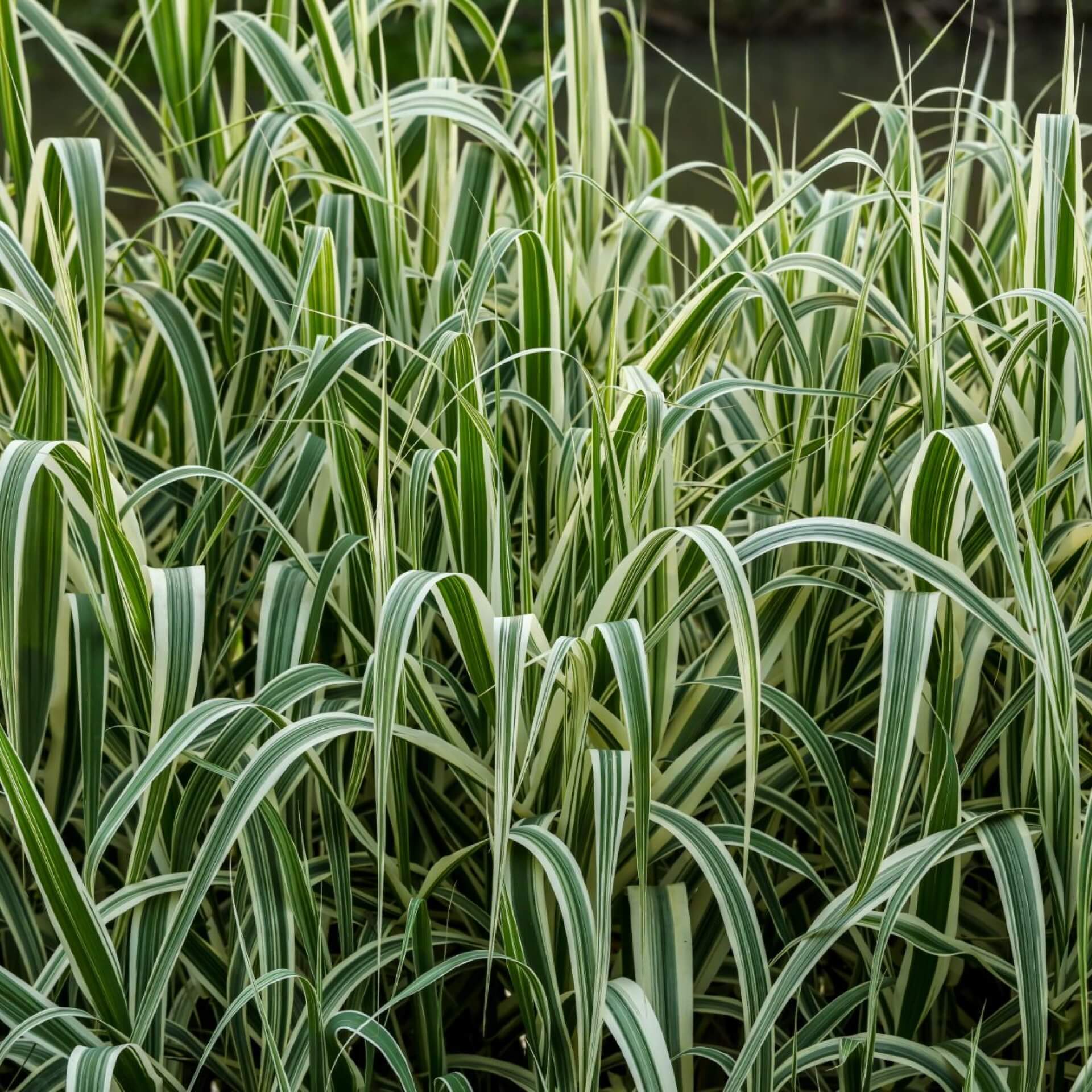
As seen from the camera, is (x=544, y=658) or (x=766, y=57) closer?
(x=544, y=658)

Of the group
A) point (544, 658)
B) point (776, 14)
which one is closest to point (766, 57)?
point (776, 14)

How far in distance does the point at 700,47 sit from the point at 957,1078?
7032 mm

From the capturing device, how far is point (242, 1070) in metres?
0.65

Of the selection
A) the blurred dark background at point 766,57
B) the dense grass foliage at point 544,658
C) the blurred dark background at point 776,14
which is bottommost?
the dense grass foliage at point 544,658

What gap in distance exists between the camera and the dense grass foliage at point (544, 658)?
1.86 ft

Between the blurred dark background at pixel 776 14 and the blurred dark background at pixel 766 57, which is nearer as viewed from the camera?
the blurred dark background at pixel 766 57

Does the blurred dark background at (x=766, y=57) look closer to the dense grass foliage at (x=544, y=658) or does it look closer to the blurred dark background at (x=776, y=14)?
the blurred dark background at (x=776, y=14)

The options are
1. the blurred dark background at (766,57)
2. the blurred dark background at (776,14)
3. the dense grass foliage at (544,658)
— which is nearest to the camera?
the dense grass foliage at (544,658)

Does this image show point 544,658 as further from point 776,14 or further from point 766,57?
point 776,14

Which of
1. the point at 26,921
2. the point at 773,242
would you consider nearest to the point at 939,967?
the point at 26,921

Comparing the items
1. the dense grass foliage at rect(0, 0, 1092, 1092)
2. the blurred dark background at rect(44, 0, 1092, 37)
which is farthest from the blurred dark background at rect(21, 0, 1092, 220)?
the dense grass foliage at rect(0, 0, 1092, 1092)

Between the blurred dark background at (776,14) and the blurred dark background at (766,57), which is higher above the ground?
the blurred dark background at (776,14)

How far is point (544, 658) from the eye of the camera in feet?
1.89

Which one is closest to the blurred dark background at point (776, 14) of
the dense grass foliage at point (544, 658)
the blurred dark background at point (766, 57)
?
the blurred dark background at point (766, 57)
